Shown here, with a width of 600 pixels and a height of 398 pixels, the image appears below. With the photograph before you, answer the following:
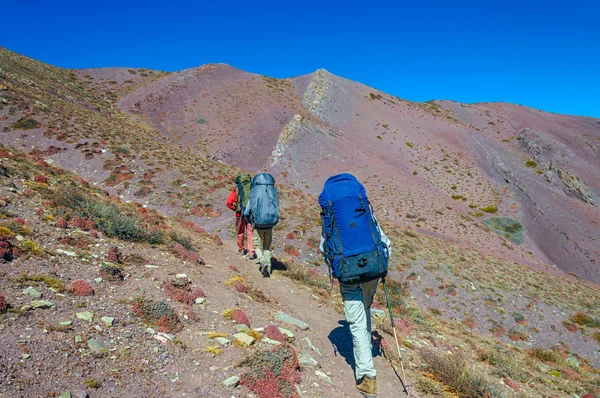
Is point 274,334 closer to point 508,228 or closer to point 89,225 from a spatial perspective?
point 89,225

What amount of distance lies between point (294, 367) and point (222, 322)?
1426mm

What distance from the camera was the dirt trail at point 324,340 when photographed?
4961 millimetres

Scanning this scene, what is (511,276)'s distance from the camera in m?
23.0

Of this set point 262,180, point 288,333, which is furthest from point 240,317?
point 262,180

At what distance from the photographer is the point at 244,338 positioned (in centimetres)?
514

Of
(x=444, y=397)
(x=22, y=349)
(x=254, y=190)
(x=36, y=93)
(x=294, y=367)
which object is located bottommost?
(x=444, y=397)

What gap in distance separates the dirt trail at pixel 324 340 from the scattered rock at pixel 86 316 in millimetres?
2900

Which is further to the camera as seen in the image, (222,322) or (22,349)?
(222,322)

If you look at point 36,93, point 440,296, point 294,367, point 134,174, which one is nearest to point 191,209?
point 134,174

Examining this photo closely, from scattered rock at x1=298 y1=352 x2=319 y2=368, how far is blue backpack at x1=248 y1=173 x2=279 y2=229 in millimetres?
4214

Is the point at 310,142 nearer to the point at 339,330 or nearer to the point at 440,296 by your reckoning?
the point at 440,296

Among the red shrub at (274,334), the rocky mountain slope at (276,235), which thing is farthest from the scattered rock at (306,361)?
the red shrub at (274,334)

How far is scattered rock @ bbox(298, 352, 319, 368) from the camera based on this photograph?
16.9ft

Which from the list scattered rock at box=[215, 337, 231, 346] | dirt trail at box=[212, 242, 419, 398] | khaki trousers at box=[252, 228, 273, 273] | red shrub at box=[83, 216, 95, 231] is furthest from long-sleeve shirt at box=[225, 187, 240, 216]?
scattered rock at box=[215, 337, 231, 346]
